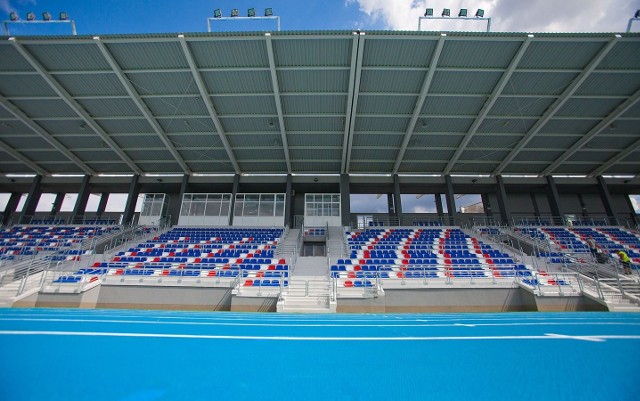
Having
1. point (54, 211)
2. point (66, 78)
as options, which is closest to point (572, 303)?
point (66, 78)

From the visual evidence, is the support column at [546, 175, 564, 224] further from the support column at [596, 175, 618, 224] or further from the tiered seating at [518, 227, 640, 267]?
the support column at [596, 175, 618, 224]

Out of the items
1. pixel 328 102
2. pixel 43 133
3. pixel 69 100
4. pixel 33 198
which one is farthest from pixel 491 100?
pixel 33 198

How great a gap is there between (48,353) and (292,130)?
17.9 metres

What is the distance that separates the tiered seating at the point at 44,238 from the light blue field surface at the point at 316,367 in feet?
54.8

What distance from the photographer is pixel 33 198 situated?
80.0ft

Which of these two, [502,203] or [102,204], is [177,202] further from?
[502,203]

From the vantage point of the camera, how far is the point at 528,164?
23344 millimetres

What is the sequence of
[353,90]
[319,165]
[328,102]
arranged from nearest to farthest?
1. [353,90]
2. [328,102]
3. [319,165]

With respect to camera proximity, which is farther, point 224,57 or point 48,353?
point 224,57

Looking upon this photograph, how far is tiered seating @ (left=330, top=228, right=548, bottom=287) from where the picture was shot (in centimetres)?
1217

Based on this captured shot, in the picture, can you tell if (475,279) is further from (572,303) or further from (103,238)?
(103,238)

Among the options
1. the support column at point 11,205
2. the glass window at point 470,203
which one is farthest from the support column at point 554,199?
the support column at point 11,205

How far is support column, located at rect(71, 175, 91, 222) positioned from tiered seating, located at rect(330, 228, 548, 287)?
25.6 metres

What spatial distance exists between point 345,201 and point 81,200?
2564 centimetres
